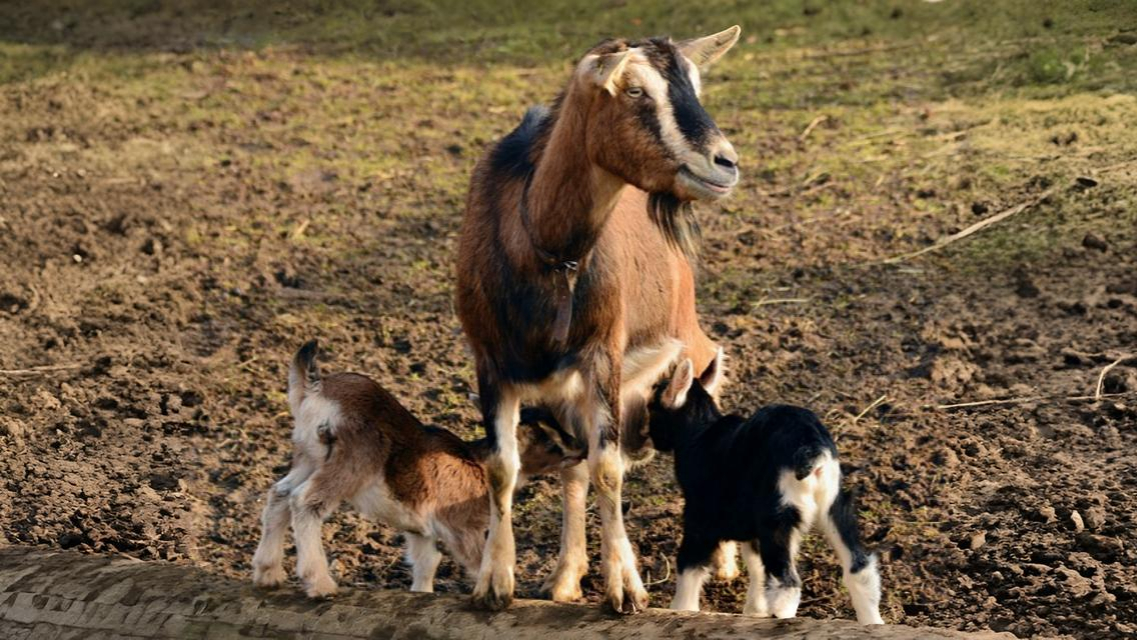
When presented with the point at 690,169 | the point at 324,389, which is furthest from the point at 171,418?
the point at 690,169

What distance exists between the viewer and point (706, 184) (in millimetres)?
4699

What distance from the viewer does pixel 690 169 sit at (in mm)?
4703

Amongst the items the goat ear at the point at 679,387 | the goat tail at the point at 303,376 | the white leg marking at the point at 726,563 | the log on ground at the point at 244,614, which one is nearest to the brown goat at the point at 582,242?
the log on ground at the point at 244,614

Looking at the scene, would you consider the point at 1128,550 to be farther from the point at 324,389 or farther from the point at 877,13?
the point at 877,13

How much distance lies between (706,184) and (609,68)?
0.46 metres

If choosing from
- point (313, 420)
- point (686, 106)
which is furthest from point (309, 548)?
point (686, 106)

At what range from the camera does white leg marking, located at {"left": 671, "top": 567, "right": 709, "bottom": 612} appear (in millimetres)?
5426

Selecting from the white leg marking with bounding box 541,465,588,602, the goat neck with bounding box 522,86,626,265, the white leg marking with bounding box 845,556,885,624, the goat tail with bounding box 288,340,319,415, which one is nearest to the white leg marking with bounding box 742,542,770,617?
the white leg marking with bounding box 845,556,885,624

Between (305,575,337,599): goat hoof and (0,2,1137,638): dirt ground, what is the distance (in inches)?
34.3

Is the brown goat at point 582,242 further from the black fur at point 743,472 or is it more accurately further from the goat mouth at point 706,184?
the black fur at point 743,472

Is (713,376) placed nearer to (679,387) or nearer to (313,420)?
(679,387)

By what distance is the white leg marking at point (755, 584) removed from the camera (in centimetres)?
555

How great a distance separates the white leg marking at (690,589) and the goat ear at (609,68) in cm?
173

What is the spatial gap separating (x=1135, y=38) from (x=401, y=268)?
5337mm
